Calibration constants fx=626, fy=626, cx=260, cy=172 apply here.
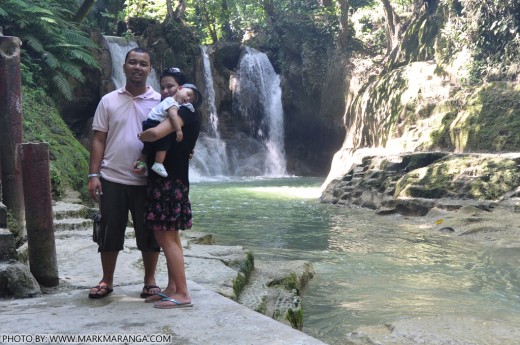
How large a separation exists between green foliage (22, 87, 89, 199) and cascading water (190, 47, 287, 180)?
12.3 m

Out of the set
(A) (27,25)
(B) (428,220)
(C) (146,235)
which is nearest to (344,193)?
(B) (428,220)

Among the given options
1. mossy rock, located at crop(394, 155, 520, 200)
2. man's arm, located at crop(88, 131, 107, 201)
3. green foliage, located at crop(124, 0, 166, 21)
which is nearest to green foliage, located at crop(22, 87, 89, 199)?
man's arm, located at crop(88, 131, 107, 201)

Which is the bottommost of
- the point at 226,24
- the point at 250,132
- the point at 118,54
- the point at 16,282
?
the point at 16,282

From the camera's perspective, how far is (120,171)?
373 centimetres

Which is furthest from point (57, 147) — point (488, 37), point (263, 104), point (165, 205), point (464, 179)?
point (263, 104)

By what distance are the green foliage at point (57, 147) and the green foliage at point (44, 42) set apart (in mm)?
2698

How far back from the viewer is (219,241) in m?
9.00

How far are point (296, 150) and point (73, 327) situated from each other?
22.6 metres

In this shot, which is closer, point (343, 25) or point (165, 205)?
point (165, 205)

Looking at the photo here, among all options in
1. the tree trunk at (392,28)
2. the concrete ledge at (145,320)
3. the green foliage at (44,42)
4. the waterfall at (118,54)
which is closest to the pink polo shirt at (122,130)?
the concrete ledge at (145,320)

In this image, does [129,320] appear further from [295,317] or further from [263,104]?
[263,104]

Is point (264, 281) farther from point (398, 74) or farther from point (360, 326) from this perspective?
point (398, 74)

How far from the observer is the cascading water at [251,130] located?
23891mm

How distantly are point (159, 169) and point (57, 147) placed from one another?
21.4ft
